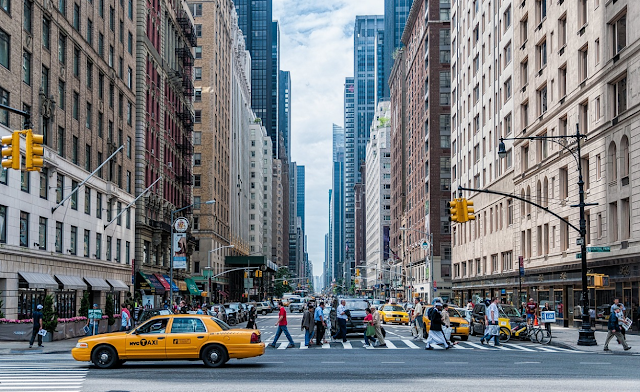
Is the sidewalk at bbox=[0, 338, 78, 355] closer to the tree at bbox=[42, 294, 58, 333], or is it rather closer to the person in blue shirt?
the tree at bbox=[42, 294, 58, 333]

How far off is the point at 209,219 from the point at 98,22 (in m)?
55.3

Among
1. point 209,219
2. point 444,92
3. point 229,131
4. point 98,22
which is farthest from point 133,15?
point 229,131

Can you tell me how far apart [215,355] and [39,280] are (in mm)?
22176

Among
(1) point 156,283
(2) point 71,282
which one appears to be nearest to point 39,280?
(2) point 71,282

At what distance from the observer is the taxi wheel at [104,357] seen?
22.0 m

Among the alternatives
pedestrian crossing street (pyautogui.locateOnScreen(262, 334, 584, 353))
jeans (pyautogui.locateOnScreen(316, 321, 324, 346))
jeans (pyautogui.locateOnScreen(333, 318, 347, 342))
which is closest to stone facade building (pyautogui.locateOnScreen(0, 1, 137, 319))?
pedestrian crossing street (pyautogui.locateOnScreen(262, 334, 584, 353))

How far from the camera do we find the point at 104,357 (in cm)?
2203

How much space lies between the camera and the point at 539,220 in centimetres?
5756

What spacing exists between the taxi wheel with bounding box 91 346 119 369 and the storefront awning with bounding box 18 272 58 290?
62.4ft

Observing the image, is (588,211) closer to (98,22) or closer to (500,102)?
(500,102)

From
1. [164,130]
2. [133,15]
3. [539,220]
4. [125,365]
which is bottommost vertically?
[125,365]

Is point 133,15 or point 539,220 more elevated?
point 133,15

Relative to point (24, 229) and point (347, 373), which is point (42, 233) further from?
point (347, 373)

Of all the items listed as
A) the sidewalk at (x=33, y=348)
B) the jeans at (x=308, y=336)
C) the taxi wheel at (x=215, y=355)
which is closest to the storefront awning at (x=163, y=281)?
the sidewalk at (x=33, y=348)
